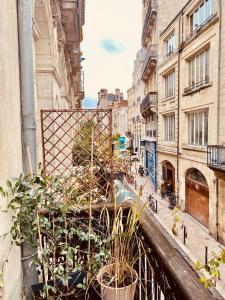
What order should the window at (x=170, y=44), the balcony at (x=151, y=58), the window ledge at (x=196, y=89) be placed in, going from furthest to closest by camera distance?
1. the balcony at (x=151, y=58)
2. the window at (x=170, y=44)
3. the window ledge at (x=196, y=89)

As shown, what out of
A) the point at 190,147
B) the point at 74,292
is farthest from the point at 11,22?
the point at 190,147

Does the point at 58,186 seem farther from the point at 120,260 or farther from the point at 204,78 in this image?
the point at 204,78

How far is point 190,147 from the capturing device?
12.7 m

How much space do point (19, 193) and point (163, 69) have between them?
16.2 m

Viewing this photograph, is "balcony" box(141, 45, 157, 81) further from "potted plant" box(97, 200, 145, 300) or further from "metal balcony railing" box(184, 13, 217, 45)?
Answer: "potted plant" box(97, 200, 145, 300)

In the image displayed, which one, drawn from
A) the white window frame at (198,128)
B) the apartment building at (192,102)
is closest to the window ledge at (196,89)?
the apartment building at (192,102)

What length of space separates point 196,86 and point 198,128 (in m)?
2.14

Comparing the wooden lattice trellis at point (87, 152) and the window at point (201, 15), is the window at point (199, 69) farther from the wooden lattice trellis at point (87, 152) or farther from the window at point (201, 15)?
the wooden lattice trellis at point (87, 152)

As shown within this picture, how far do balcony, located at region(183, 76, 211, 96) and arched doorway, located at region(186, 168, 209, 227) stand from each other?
4187mm

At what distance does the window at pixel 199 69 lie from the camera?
37.0 ft

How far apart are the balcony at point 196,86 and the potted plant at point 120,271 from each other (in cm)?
1027

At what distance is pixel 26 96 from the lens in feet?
7.48

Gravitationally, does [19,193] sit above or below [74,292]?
above

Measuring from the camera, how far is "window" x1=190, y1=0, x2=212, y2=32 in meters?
10.9
